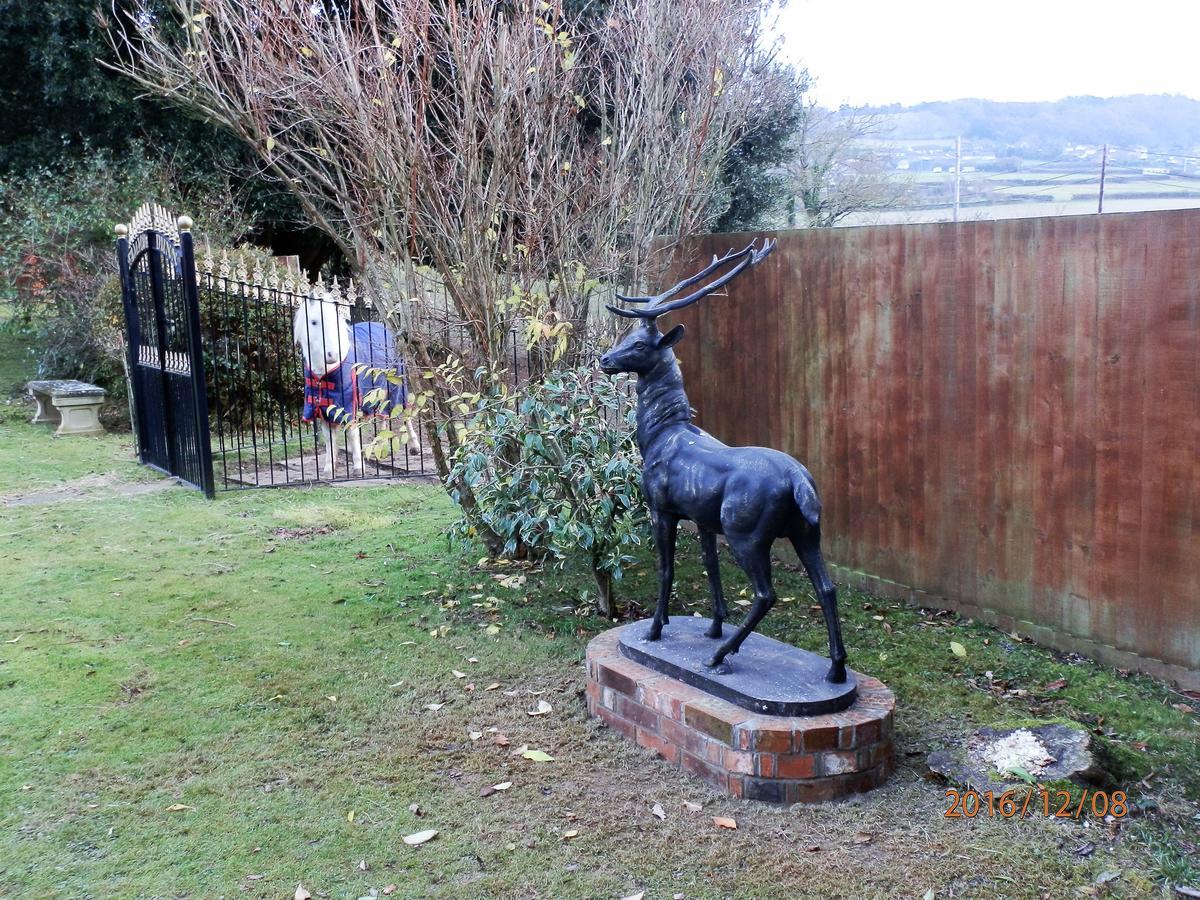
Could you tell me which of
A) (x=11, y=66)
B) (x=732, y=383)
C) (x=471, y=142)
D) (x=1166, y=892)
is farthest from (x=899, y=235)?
(x=11, y=66)

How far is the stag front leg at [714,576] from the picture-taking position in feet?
13.7

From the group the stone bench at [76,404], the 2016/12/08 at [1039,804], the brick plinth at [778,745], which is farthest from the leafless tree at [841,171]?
the 2016/12/08 at [1039,804]

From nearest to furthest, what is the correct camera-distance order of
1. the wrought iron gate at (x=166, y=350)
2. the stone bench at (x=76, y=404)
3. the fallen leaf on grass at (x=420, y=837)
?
the fallen leaf on grass at (x=420, y=837) → the wrought iron gate at (x=166, y=350) → the stone bench at (x=76, y=404)

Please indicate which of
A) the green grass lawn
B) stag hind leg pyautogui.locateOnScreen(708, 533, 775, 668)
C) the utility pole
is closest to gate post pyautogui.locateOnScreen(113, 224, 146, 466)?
the green grass lawn

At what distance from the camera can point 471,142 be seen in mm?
5652

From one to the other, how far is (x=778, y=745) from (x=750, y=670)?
399 millimetres

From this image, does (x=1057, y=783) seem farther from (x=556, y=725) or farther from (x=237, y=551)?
(x=237, y=551)

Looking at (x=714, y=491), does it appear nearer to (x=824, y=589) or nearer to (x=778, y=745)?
(x=824, y=589)

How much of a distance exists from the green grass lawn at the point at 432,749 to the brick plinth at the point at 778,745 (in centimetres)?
7

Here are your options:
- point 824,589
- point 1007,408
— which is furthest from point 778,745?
point 1007,408

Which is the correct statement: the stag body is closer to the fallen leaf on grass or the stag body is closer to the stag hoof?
the stag hoof

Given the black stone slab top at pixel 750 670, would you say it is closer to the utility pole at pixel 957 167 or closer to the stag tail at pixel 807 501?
the stag tail at pixel 807 501

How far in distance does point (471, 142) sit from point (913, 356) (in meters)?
2.68

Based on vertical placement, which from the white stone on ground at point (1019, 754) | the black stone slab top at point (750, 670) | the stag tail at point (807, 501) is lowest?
the white stone on ground at point (1019, 754)
